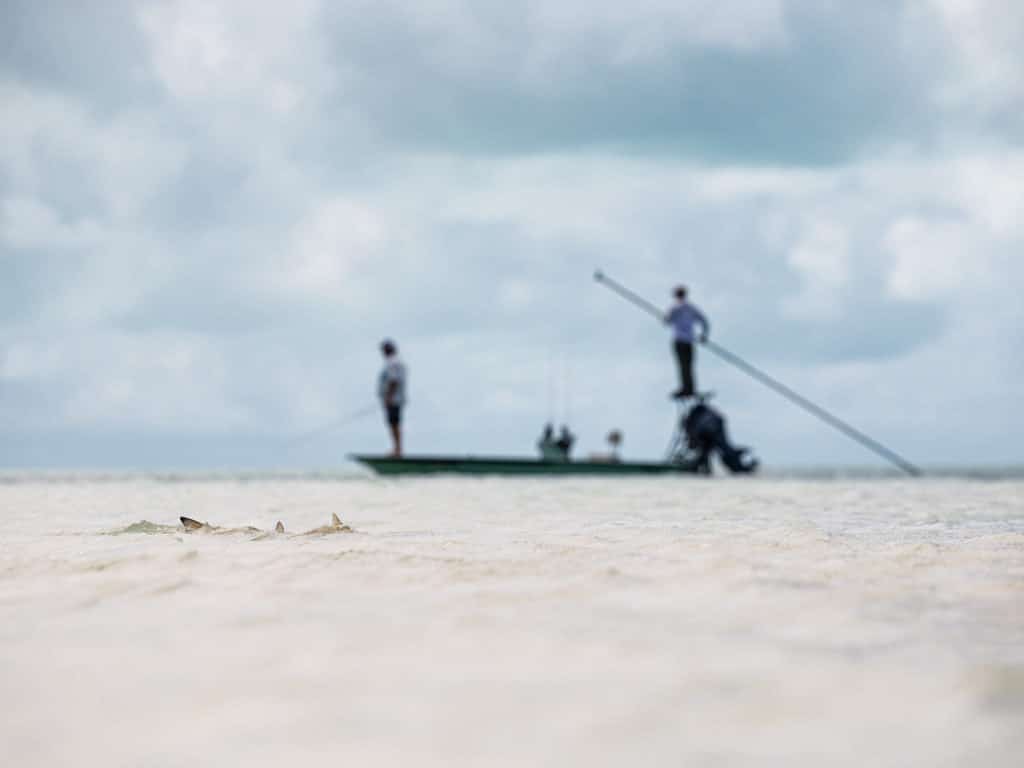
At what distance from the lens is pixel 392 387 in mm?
15758

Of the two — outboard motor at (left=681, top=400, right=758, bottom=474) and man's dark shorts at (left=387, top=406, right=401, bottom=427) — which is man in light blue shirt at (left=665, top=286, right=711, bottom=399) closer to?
outboard motor at (left=681, top=400, right=758, bottom=474)

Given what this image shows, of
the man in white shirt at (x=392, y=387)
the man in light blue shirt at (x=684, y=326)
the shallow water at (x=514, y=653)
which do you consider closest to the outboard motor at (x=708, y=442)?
the man in light blue shirt at (x=684, y=326)

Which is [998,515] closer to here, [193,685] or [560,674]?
[560,674]

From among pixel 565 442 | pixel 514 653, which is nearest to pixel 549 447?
pixel 565 442

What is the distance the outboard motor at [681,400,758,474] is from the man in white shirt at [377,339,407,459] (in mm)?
5156

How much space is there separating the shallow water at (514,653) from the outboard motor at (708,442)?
45.2ft

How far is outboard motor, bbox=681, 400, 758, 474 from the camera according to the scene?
17375 mm

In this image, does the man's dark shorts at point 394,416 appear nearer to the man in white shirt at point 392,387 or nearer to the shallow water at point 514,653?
the man in white shirt at point 392,387

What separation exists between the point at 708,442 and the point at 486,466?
434cm

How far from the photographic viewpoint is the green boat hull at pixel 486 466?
14.9 meters

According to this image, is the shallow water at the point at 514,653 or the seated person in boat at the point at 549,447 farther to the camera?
the seated person in boat at the point at 549,447

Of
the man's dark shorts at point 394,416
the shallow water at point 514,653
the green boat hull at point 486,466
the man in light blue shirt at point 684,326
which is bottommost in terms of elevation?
the shallow water at point 514,653

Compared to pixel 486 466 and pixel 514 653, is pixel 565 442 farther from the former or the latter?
pixel 514 653

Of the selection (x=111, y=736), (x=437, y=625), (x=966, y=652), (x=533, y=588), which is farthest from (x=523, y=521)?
(x=111, y=736)
